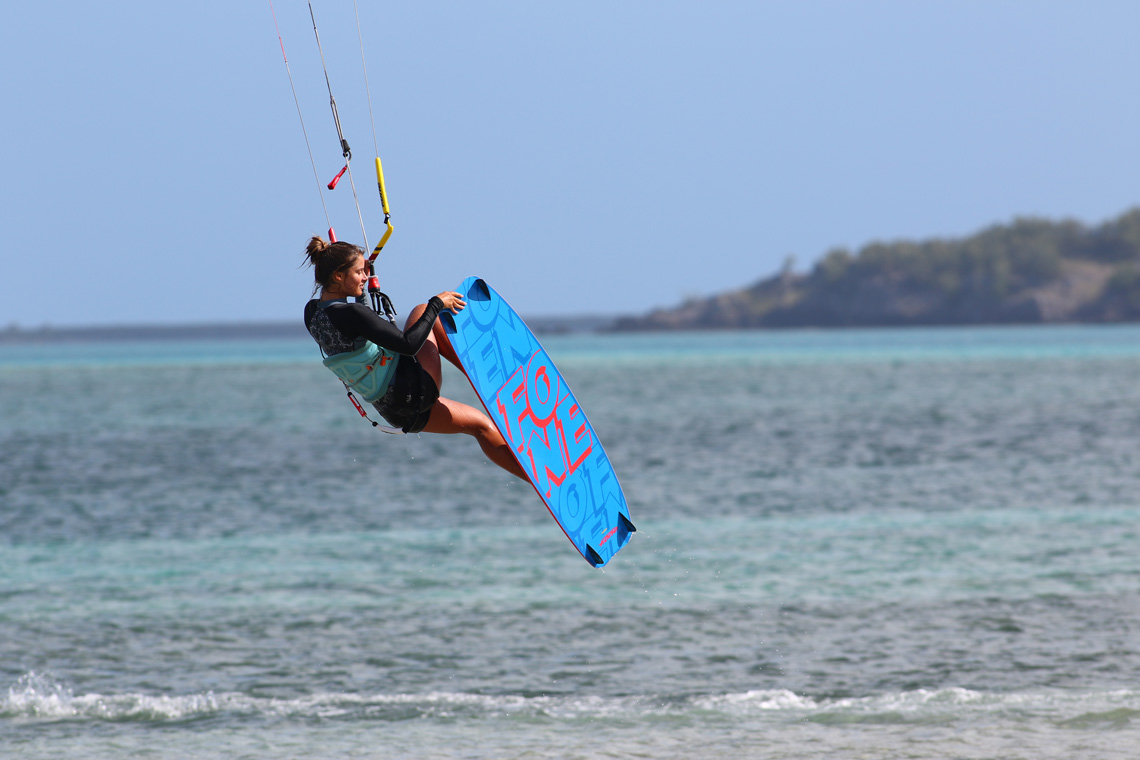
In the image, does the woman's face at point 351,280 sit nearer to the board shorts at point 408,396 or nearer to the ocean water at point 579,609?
the board shorts at point 408,396

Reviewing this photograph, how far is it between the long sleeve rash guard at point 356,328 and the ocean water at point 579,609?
2.66 m

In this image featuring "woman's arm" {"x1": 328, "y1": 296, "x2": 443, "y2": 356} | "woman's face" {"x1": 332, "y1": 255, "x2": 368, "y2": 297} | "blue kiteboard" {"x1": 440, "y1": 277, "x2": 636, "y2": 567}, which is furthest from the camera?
"blue kiteboard" {"x1": 440, "y1": 277, "x2": 636, "y2": 567}

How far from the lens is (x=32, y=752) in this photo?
292 inches

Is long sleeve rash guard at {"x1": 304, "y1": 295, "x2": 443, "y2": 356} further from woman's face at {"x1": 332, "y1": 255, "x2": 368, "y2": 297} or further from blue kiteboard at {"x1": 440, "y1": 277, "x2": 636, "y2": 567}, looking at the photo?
blue kiteboard at {"x1": 440, "y1": 277, "x2": 636, "y2": 567}

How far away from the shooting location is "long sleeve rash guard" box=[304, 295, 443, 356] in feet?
19.2

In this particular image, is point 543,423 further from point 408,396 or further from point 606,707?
point 606,707

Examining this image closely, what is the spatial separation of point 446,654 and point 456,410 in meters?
3.43

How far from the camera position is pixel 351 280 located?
236 inches

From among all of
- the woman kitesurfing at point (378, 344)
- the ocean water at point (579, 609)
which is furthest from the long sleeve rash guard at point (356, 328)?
the ocean water at point (579, 609)

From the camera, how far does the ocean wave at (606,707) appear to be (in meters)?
7.62

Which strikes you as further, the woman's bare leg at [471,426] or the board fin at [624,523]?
the board fin at [624,523]

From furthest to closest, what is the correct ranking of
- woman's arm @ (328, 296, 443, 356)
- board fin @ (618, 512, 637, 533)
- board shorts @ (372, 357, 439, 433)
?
board fin @ (618, 512, 637, 533) → board shorts @ (372, 357, 439, 433) → woman's arm @ (328, 296, 443, 356)

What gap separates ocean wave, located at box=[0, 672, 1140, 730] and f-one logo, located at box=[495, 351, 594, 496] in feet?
5.86

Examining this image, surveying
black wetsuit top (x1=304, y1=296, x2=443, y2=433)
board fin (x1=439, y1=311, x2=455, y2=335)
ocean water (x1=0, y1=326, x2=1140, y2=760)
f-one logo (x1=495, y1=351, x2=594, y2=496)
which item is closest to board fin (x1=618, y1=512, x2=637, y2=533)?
f-one logo (x1=495, y1=351, x2=594, y2=496)
